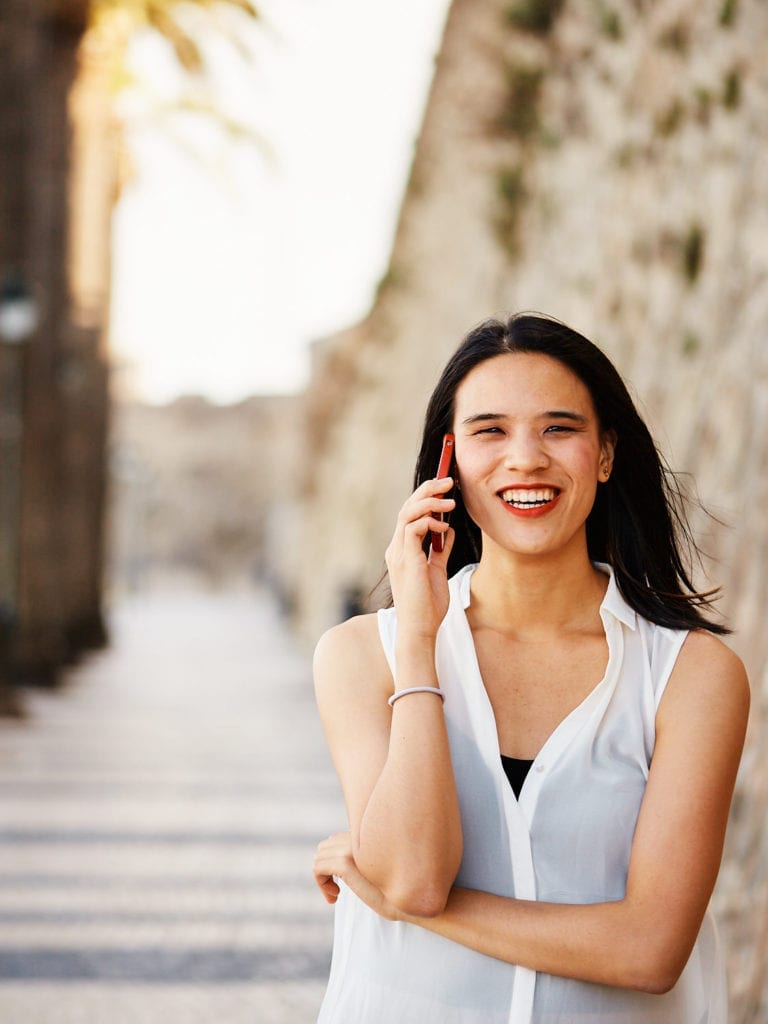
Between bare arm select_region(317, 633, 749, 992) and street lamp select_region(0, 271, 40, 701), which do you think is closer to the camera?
bare arm select_region(317, 633, 749, 992)

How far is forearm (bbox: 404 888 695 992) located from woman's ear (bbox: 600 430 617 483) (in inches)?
26.3

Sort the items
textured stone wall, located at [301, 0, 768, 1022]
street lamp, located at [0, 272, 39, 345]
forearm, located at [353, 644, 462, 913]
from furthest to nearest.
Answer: street lamp, located at [0, 272, 39, 345]
textured stone wall, located at [301, 0, 768, 1022]
forearm, located at [353, 644, 462, 913]

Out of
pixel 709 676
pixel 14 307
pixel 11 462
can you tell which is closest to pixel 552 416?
pixel 709 676

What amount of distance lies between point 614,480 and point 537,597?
28 cm

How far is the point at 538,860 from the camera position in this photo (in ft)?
6.35

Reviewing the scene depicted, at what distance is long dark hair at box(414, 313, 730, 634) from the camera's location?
82.8 inches

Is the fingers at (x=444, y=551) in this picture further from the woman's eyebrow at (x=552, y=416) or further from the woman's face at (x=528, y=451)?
the woman's eyebrow at (x=552, y=416)

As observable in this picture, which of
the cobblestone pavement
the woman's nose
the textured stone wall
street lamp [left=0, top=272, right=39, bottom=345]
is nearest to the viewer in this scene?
the woman's nose

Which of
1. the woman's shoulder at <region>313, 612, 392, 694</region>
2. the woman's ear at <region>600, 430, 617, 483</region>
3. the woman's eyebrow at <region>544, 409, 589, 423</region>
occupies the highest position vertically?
the woman's eyebrow at <region>544, 409, 589, 423</region>

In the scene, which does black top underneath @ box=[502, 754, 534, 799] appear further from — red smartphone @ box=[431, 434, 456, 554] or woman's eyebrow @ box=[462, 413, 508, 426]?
woman's eyebrow @ box=[462, 413, 508, 426]

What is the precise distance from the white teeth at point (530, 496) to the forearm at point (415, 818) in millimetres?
321

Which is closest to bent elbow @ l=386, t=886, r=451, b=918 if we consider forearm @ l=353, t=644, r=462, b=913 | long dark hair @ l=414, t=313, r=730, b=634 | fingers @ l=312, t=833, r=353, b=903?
forearm @ l=353, t=644, r=462, b=913

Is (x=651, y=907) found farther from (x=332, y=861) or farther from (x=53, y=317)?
(x=53, y=317)

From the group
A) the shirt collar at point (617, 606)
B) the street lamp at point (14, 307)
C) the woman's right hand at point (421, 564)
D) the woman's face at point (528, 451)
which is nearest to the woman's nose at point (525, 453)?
the woman's face at point (528, 451)
